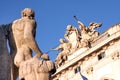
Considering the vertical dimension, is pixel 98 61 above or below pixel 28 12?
above

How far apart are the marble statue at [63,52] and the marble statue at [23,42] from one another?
31.9 metres

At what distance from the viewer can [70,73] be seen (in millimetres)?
40906

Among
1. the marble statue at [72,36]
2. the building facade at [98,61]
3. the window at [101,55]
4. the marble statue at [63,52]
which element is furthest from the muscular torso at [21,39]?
the marble statue at [63,52]

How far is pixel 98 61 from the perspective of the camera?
3762 cm

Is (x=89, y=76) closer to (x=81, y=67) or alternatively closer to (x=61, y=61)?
(x=81, y=67)

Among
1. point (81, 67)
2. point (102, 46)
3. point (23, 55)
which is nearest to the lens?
point (23, 55)

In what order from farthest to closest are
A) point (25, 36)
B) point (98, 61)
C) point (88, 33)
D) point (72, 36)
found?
point (72, 36) → point (88, 33) → point (98, 61) → point (25, 36)

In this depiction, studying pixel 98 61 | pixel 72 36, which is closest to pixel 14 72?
pixel 98 61

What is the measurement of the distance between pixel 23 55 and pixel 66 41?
3497 centimetres

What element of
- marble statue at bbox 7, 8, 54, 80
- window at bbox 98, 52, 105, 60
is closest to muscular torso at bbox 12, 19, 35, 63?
marble statue at bbox 7, 8, 54, 80

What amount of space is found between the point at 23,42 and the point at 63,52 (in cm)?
3355

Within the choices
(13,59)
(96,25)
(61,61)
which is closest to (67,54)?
(61,61)

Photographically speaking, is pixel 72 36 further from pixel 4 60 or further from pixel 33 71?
pixel 4 60

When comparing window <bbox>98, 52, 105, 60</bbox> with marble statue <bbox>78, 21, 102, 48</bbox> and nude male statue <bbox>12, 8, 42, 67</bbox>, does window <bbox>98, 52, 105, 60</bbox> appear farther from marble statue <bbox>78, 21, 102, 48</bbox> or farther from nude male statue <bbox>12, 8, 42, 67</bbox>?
nude male statue <bbox>12, 8, 42, 67</bbox>
